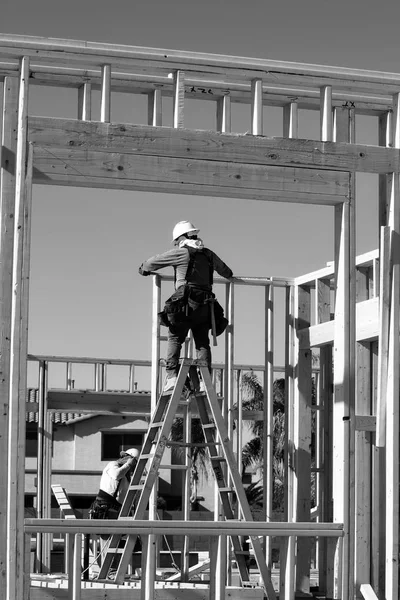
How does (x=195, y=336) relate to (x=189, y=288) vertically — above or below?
below

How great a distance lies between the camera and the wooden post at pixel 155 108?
348 inches

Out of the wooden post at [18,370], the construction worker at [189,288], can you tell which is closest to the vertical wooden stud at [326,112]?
the construction worker at [189,288]

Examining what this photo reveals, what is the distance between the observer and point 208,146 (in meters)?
8.76

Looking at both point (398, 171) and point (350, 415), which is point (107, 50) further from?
point (350, 415)

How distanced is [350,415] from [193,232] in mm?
2237

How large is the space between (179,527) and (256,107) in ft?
10.8

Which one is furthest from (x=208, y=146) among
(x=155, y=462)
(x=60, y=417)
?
(x=60, y=417)

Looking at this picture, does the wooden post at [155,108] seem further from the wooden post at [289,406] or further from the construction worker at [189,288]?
the wooden post at [289,406]

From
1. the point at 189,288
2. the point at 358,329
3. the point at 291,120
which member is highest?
the point at 291,120

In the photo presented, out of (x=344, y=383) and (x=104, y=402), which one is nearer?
(x=344, y=383)

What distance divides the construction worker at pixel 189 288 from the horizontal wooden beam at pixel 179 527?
1.85m

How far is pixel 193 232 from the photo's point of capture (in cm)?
992

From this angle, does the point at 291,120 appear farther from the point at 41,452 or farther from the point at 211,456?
the point at 41,452

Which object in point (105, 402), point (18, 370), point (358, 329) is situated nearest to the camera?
point (18, 370)
